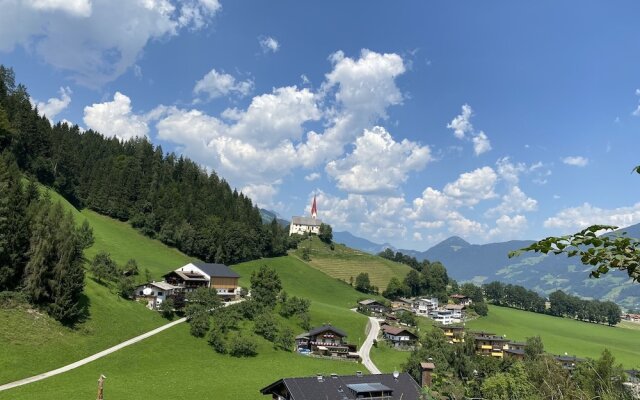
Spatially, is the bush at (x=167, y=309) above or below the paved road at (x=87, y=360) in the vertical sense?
above

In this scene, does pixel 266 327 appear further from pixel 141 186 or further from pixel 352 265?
pixel 352 265

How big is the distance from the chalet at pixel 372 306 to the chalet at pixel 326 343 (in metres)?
40.7

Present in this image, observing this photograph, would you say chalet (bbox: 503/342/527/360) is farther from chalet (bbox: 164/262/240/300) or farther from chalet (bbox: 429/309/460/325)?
chalet (bbox: 164/262/240/300)

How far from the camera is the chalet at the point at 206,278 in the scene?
98062mm

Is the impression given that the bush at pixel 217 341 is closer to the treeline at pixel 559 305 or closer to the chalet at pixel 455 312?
the chalet at pixel 455 312

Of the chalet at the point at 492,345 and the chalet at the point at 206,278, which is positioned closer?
the chalet at the point at 206,278

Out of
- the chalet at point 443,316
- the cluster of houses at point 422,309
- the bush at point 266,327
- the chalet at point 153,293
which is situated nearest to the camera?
the chalet at point 153,293

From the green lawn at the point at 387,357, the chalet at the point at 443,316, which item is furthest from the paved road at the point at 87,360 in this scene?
the chalet at the point at 443,316

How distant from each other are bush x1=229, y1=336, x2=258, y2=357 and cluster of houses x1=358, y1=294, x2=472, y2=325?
58.6 m

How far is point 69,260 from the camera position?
64.1 meters

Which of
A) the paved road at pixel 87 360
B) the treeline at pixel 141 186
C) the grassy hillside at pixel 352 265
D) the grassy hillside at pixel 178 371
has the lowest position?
the grassy hillside at pixel 178 371

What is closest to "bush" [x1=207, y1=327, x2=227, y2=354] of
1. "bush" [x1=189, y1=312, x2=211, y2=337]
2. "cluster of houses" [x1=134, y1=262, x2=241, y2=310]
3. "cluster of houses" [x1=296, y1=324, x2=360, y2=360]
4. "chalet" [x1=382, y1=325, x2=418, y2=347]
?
"bush" [x1=189, y1=312, x2=211, y2=337]

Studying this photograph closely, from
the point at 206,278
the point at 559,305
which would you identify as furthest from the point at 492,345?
the point at 559,305

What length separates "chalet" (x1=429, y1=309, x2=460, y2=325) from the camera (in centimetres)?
13712
